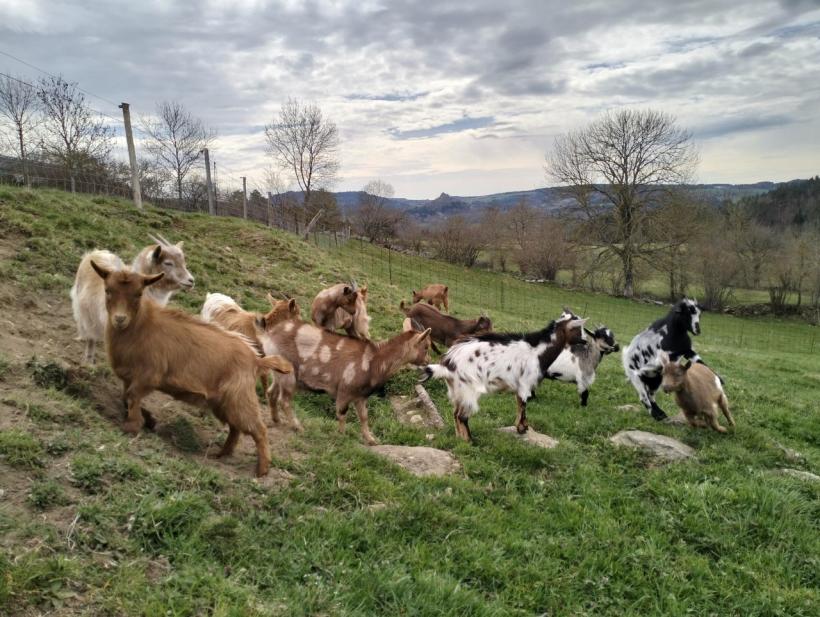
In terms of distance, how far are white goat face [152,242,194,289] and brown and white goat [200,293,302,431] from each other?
0.53 metres

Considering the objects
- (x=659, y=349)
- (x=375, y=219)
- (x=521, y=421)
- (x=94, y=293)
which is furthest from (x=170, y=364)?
(x=375, y=219)

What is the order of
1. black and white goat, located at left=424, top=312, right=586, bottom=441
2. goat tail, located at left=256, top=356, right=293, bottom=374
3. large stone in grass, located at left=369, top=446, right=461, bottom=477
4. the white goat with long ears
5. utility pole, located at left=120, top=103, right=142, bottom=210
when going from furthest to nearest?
utility pole, located at left=120, top=103, right=142, bottom=210 < black and white goat, located at left=424, top=312, right=586, bottom=441 < the white goat with long ears < large stone in grass, located at left=369, top=446, right=461, bottom=477 < goat tail, located at left=256, top=356, right=293, bottom=374

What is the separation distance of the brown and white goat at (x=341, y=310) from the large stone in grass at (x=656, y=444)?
4217 mm

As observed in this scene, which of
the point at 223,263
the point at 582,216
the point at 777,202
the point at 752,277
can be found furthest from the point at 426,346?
the point at 777,202

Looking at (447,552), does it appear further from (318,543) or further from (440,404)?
(440,404)

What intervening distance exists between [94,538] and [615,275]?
40929mm

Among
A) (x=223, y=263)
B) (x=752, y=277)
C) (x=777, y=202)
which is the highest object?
(x=777, y=202)

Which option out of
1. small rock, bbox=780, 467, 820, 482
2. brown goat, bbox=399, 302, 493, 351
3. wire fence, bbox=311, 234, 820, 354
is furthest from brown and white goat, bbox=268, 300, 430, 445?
A: wire fence, bbox=311, 234, 820, 354

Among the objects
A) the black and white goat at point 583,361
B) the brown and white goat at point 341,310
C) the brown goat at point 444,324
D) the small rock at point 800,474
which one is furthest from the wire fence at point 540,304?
the small rock at point 800,474

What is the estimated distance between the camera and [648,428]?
713cm

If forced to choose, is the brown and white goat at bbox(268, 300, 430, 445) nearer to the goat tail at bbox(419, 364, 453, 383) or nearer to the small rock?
the goat tail at bbox(419, 364, 453, 383)

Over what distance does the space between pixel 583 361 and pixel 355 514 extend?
5775mm

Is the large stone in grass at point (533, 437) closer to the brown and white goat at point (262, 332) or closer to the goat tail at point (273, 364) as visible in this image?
the brown and white goat at point (262, 332)

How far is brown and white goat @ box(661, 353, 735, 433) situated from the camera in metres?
7.20
